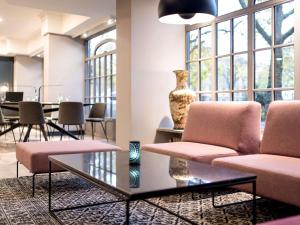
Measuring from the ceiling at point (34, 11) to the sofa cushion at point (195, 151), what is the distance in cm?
363

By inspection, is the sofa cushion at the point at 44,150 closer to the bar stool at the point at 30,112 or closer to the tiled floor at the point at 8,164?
the tiled floor at the point at 8,164

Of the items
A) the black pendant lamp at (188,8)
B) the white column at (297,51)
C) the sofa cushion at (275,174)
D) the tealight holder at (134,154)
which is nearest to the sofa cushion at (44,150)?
the tealight holder at (134,154)

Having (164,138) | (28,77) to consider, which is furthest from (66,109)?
(28,77)

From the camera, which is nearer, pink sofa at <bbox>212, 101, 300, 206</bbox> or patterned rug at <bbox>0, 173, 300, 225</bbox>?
pink sofa at <bbox>212, 101, 300, 206</bbox>

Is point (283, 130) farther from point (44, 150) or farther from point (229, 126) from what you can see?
point (44, 150)

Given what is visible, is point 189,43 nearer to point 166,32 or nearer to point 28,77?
point 166,32

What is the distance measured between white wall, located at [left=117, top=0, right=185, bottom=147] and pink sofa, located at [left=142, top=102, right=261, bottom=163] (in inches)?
48.4

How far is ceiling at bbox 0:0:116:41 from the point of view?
6066 millimetres

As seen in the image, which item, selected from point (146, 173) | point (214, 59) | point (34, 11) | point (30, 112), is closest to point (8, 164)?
point (30, 112)

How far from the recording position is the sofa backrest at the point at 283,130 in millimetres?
2682

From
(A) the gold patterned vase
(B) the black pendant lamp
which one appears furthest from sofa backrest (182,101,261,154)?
(B) the black pendant lamp

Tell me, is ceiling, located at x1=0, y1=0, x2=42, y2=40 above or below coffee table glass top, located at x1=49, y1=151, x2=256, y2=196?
above

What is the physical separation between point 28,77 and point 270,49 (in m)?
10.6

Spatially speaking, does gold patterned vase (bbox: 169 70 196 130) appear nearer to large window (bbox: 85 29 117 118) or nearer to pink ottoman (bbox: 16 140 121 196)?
pink ottoman (bbox: 16 140 121 196)
